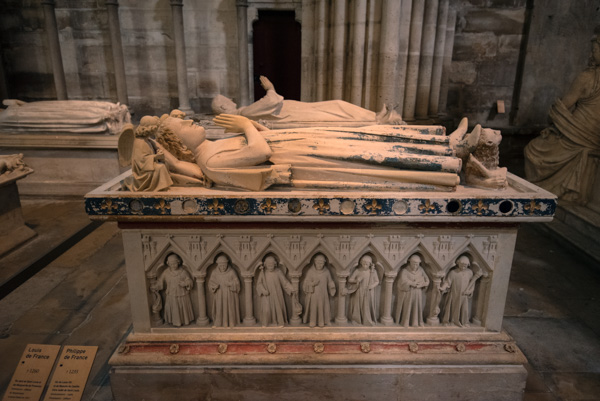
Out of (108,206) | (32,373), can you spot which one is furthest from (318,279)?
(32,373)

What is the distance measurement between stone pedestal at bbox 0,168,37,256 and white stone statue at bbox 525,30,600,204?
5.54 meters

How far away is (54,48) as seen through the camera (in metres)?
6.66

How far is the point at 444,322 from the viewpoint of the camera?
7.75 feet

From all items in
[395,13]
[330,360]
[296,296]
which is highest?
[395,13]

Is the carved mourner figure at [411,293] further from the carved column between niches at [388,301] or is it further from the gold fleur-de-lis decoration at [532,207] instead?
the gold fleur-de-lis decoration at [532,207]

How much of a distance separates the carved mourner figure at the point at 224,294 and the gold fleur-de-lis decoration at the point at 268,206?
15.7 inches

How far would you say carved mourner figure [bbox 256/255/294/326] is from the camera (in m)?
2.26

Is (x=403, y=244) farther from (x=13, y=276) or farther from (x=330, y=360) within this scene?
(x=13, y=276)

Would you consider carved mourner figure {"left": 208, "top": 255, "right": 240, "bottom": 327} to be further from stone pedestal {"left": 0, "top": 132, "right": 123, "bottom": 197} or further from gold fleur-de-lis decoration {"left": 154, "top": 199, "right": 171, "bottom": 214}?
stone pedestal {"left": 0, "top": 132, "right": 123, "bottom": 197}

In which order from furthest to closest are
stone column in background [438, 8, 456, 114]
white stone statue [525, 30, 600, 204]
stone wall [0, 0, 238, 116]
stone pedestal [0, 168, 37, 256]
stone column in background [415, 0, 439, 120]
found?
stone wall [0, 0, 238, 116], stone column in background [438, 8, 456, 114], stone column in background [415, 0, 439, 120], white stone statue [525, 30, 600, 204], stone pedestal [0, 168, 37, 256]

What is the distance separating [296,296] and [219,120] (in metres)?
1.11

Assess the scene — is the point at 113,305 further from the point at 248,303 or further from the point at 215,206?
the point at 215,206

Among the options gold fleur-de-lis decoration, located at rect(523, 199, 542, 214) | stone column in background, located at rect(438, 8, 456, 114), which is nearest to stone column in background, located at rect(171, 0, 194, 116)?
stone column in background, located at rect(438, 8, 456, 114)

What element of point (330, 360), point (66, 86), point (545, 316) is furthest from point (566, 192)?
point (66, 86)
